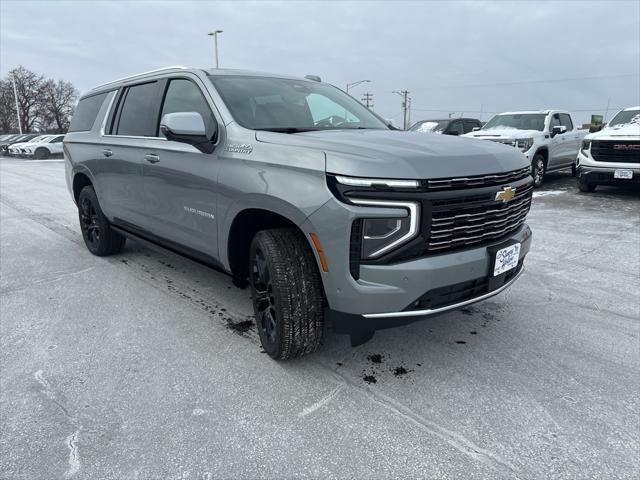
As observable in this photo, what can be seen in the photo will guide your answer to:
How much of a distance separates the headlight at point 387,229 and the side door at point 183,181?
1.28 m

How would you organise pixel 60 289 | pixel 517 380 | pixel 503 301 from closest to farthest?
pixel 517 380 → pixel 503 301 → pixel 60 289

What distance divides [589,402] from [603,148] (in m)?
8.22

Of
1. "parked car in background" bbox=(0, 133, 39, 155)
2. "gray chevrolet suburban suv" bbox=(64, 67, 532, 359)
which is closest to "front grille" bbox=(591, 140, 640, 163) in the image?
"gray chevrolet suburban suv" bbox=(64, 67, 532, 359)

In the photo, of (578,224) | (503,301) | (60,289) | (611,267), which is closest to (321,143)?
(503,301)

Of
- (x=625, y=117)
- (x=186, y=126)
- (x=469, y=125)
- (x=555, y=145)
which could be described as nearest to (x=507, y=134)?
(x=555, y=145)

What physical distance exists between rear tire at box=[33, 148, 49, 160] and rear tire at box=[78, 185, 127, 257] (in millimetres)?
28004

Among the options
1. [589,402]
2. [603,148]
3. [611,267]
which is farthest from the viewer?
[603,148]

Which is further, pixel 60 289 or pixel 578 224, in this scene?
pixel 578 224

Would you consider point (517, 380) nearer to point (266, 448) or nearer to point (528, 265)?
point (266, 448)

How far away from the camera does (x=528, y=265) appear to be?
5.04 m

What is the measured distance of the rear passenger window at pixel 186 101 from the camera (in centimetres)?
333

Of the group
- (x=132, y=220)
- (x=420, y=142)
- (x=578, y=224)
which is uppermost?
(x=420, y=142)

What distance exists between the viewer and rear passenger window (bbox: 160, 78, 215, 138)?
10.9 feet

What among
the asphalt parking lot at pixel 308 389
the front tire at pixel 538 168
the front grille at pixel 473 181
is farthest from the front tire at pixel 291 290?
the front tire at pixel 538 168
